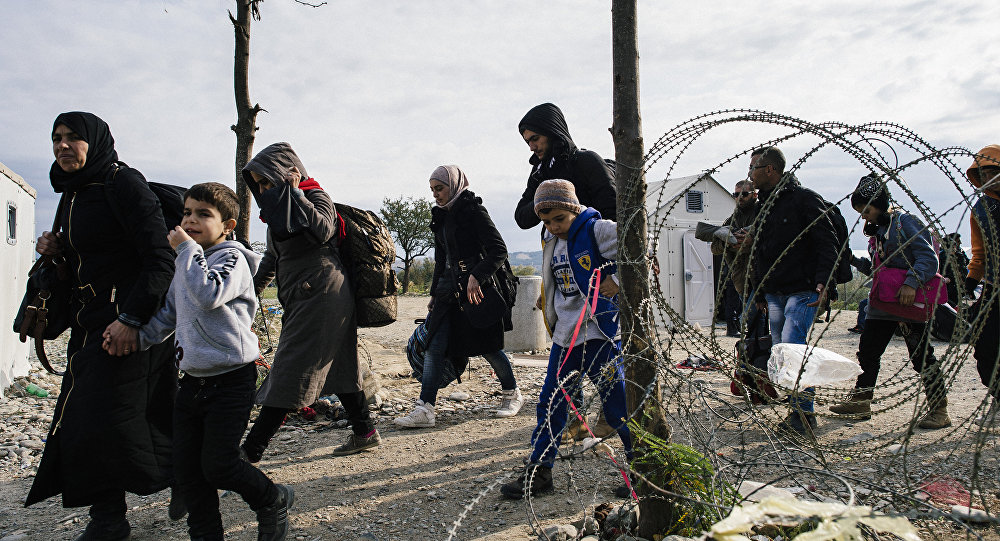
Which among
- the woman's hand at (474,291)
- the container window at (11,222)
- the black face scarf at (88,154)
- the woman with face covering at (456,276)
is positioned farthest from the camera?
the container window at (11,222)

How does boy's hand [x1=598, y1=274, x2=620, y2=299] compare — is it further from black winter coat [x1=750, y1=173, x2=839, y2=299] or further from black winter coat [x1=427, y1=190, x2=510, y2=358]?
black winter coat [x1=750, y1=173, x2=839, y2=299]

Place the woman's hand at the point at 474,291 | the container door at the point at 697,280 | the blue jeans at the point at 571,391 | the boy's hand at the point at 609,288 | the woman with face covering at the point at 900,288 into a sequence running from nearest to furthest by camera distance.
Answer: the blue jeans at the point at 571,391 < the boy's hand at the point at 609,288 < the woman with face covering at the point at 900,288 < the woman's hand at the point at 474,291 < the container door at the point at 697,280

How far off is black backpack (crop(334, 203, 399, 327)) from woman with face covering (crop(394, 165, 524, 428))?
2.36ft

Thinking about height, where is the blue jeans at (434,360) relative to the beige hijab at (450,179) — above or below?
below

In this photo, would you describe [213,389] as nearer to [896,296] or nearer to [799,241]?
[799,241]

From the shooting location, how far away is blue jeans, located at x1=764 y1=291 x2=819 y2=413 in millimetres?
4465

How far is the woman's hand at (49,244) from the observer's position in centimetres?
304

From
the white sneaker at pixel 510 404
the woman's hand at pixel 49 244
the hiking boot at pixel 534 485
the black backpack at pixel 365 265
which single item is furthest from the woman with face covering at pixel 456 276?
the woman's hand at pixel 49 244

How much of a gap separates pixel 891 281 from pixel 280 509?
4450 millimetres

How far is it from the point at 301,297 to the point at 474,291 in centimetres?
133

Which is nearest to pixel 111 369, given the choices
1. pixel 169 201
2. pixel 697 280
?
pixel 169 201

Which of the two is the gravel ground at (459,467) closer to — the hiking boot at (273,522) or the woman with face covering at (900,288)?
the hiking boot at (273,522)

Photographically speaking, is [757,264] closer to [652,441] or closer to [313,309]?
[652,441]

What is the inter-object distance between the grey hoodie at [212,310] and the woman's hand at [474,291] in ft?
6.59
